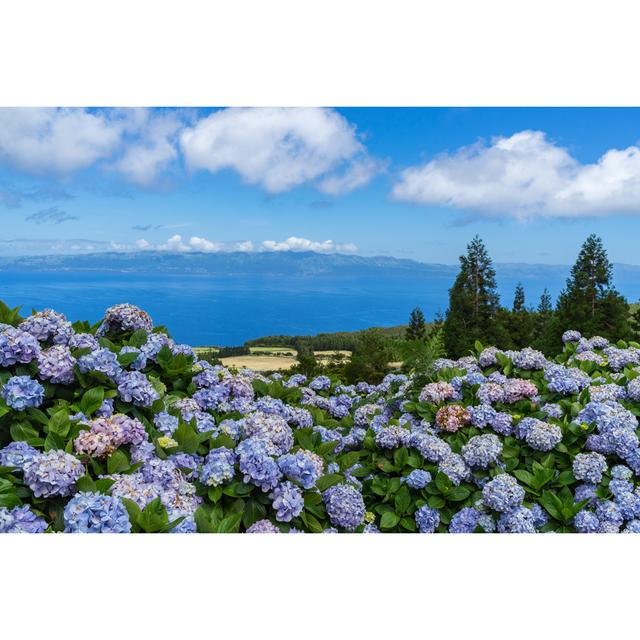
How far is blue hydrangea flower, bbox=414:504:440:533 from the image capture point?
2.48 meters

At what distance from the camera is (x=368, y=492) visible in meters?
2.68

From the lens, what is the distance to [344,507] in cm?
213

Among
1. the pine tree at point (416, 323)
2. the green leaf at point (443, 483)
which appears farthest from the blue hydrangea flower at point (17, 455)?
the pine tree at point (416, 323)

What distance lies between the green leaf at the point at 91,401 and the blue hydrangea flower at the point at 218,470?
55 centimetres

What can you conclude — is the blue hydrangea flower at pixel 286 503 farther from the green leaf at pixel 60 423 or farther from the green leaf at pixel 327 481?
the green leaf at pixel 60 423

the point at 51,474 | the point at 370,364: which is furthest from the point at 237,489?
the point at 370,364

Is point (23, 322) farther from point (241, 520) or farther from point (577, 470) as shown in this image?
point (577, 470)

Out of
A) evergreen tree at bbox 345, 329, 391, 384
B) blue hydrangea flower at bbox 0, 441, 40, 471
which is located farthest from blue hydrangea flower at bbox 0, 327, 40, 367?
evergreen tree at bbox 345, 329, 391, 384

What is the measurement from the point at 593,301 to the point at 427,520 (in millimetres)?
8963

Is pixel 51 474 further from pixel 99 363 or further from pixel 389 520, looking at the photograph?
pixel 389 520

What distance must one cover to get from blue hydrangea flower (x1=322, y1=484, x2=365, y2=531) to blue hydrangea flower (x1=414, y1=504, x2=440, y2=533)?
16.9 inches

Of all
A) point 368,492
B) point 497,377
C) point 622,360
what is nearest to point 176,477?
point 368,492

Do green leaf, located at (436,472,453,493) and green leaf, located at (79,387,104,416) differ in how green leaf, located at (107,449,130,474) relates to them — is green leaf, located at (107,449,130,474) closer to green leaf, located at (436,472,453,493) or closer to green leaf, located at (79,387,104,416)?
green leaf, located at (79,387,104,416)

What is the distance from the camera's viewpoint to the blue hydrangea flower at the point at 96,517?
1636mm
